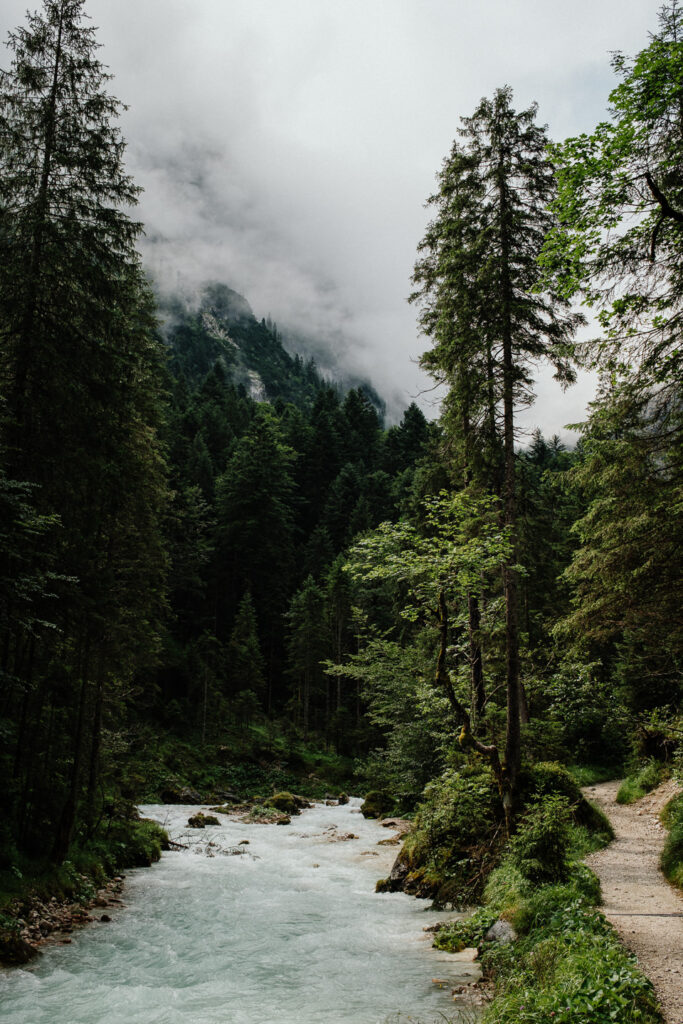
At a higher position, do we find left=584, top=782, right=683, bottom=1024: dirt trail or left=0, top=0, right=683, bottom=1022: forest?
left=0, top=0, right=683, bottom=1022: forest

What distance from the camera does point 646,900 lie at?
819cm

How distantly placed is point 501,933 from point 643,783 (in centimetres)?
1204

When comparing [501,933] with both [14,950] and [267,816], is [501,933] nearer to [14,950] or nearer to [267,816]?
[14,950]

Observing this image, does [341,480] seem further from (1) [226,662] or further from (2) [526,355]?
(2) [526,355]

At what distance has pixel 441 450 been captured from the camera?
15.0 metres

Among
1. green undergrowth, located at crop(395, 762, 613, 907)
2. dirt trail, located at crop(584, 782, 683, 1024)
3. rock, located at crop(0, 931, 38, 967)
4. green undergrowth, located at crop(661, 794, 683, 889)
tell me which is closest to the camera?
dirt trail, located at crop(584, 782, 683, 1024)

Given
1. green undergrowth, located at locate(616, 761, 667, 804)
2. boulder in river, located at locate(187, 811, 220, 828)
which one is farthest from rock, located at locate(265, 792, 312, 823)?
green undergrowth, located at locate(616, 761, 667, 804)

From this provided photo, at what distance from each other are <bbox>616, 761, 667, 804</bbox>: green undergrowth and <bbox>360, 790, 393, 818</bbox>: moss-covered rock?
10.6m

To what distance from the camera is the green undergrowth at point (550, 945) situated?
15.8 feet

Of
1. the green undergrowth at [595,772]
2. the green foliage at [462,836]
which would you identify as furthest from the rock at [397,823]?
the green foliage at [462,836]

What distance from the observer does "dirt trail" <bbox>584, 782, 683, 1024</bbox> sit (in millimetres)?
5531

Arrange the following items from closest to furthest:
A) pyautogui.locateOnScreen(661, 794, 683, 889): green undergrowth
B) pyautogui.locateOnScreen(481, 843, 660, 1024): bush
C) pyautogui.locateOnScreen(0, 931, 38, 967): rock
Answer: pyautogui.locateOnScreen(481, 843, 660, 1024): bush, pyautogui.locateOnScreen(0, 931, 38, 967): rock, pyautogui.locateOnScreen(661, 794, 683, 889): green undergrowth

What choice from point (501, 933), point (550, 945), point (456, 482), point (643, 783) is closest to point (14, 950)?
point (501, 933)

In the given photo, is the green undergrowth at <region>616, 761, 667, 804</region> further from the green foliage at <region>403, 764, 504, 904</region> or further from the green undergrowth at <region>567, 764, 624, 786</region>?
the green foliage at <region>403, 764, 504, 904</region>
